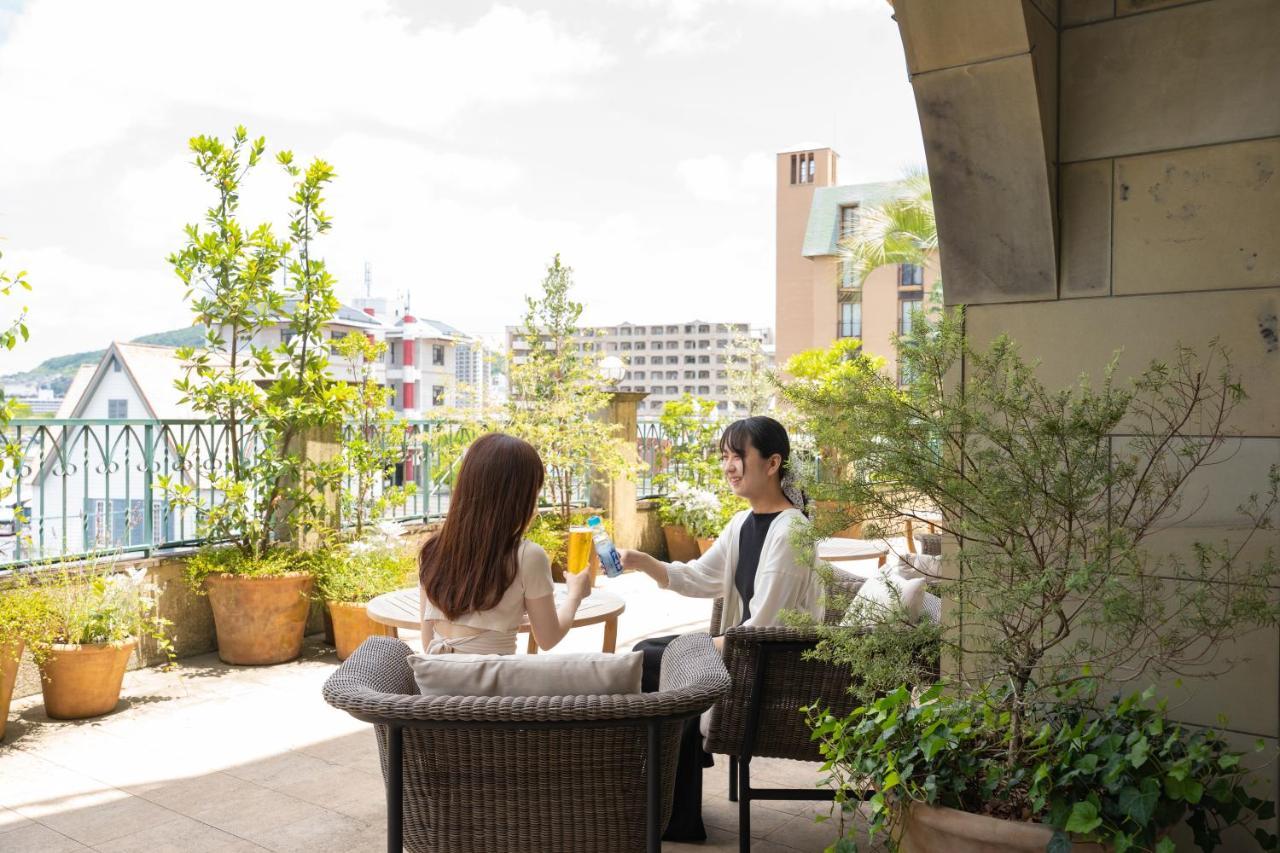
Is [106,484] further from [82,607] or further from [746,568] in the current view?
[746,568]

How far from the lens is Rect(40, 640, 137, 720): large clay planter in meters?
4.07

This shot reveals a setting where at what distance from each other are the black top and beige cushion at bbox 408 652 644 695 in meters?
1.02

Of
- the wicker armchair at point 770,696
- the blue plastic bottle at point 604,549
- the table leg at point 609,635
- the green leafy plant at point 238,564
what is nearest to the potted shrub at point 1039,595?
the wicker armchair at point 770,696

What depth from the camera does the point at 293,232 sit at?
17.4ft

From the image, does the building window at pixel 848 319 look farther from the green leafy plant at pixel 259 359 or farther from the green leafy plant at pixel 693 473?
the green leafy plant at pixel 259 359

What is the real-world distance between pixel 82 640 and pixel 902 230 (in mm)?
13032

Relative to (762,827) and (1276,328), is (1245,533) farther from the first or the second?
(762,827)

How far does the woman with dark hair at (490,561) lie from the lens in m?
2.52

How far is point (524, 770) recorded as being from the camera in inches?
78.0

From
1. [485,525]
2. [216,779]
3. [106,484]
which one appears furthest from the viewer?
[106,484]

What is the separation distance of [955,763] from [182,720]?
3310 mm

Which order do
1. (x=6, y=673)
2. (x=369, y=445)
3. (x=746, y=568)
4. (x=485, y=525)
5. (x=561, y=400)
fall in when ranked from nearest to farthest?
(x=485, y=525) → (x=746, y=568) → (x=6, y=673) → (x=369, y=445) → (x=561, y=400)

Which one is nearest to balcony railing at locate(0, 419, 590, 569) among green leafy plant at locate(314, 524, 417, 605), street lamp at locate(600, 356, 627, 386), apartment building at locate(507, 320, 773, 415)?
green leafy plant at locate(314, 524, 417, 605)

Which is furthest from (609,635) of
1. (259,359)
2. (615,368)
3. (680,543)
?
(615,368)
